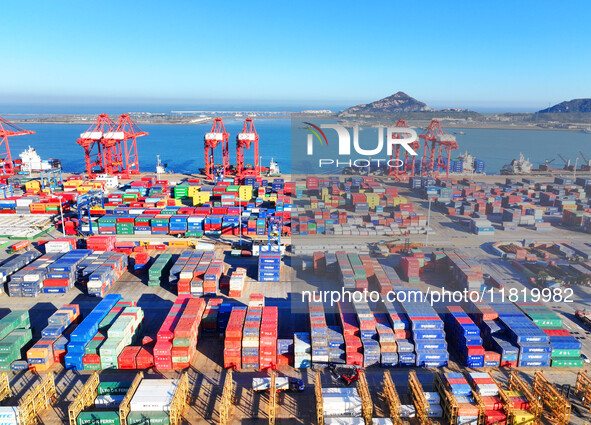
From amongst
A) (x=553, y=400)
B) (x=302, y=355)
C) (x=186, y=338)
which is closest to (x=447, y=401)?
(x=553, y=400)

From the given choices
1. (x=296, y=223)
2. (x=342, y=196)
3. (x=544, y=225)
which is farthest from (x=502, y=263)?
(x=296, y=223)

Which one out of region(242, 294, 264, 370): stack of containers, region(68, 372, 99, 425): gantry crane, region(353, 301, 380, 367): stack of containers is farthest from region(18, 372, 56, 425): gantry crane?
region(353, 301, 380, 367): stack of containers

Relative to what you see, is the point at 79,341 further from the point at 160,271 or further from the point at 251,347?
the point at 160,271

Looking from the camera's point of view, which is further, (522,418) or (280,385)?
(280,385)

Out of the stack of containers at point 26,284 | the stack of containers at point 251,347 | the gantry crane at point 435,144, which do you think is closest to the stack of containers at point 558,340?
the gantry crane at point 435,144

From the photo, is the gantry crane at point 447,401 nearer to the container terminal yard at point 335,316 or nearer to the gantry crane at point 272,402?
the container terminal yard at point 335,316

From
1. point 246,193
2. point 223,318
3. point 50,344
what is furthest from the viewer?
point 246,193
